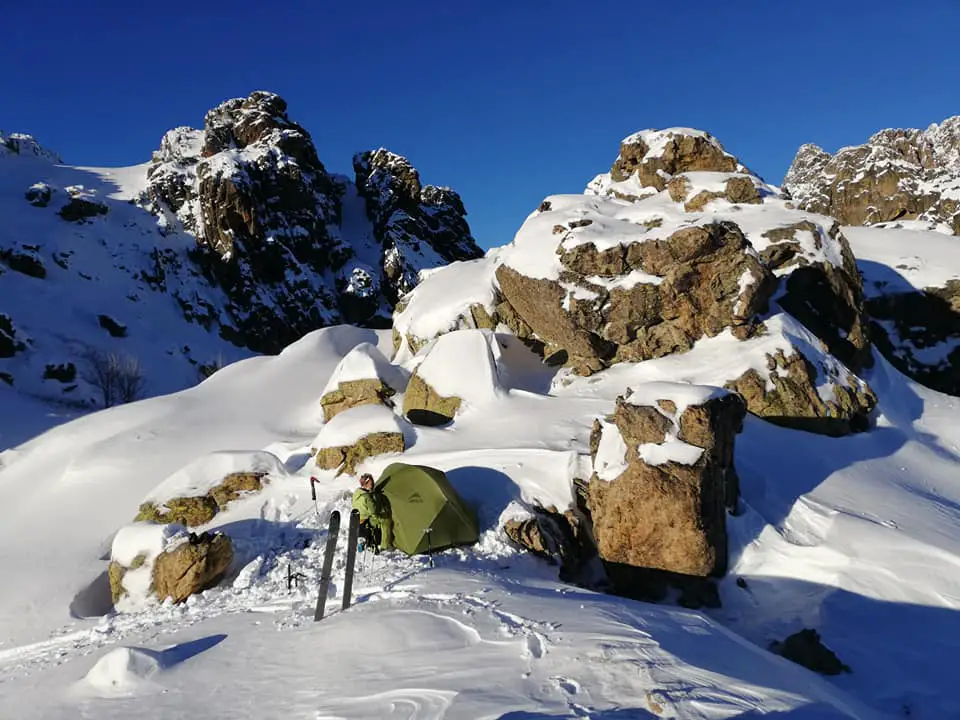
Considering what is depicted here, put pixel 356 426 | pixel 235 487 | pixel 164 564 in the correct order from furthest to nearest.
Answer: pixel 356 426 → pixel 235 487 → pixel 164 564

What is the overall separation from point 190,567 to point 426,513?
4416 mm

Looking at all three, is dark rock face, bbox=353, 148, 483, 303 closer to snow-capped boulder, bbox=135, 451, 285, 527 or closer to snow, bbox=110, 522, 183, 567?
snow-capped boulder, bbox=135, 451, 285, 527

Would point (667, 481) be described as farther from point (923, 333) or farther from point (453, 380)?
point (923, 333)

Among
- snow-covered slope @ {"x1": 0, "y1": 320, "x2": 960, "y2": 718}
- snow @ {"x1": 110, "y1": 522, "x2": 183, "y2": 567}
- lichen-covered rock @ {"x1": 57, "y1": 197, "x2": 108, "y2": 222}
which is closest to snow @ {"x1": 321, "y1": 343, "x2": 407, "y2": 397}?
snow-covered slope @ {"x1": 0, "y1": 320, "x2": 960, "y2": 718}

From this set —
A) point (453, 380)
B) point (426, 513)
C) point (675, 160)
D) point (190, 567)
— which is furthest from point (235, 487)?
point (675, 160)

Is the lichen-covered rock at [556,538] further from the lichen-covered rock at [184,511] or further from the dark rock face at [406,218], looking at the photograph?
the dark rock face at [406,218]

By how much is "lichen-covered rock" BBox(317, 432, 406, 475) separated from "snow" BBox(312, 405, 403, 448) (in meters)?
0.13

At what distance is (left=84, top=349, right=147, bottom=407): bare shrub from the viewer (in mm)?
37156

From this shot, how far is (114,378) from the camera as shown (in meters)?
37.5

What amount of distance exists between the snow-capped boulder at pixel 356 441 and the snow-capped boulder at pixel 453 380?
1.47 metres

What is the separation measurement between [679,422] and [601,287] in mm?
8015

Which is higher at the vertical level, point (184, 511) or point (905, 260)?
point (905, 260)

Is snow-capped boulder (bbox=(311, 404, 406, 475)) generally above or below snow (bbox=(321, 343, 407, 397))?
below

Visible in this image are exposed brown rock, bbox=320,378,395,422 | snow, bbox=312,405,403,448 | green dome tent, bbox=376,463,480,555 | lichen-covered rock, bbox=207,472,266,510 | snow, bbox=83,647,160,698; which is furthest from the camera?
exposed brown rock, bbox=320,378,395,422
